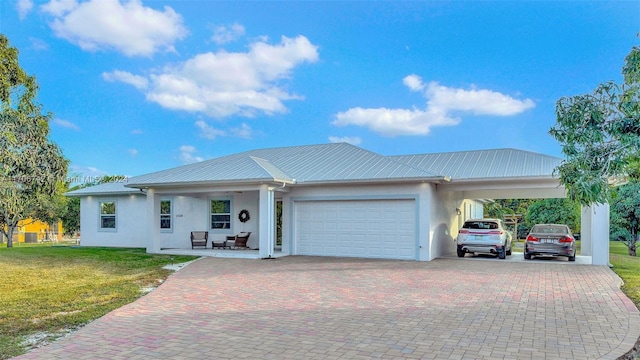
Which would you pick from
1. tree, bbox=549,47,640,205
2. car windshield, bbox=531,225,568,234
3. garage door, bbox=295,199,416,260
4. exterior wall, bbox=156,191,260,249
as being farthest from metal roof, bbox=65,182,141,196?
tree, bbox=549,47,640,205

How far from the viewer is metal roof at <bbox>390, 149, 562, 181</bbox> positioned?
51.3 feet

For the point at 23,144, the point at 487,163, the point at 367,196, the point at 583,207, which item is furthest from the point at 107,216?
the point at 583,207

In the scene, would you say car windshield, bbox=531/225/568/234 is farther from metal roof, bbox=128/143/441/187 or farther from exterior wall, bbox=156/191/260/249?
exterior wall, bbox=156/191/260/249

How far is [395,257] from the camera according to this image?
15.8 m

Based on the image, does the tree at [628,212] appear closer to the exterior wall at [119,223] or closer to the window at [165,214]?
the window at [165,214]

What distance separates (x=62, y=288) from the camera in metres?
10.2

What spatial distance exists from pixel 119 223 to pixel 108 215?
0.94m

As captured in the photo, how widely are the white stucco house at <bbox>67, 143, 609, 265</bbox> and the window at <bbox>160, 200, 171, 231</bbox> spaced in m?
0.05

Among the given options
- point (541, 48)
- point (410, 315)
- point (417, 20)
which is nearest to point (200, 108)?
point (417, 20)

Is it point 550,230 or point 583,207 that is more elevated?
point 583,207

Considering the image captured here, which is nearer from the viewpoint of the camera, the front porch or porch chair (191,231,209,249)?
the front porch

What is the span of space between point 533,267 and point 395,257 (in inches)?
175

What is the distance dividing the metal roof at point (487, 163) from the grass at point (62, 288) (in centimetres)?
1046

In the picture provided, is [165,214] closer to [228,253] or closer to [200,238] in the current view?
[200,238]
